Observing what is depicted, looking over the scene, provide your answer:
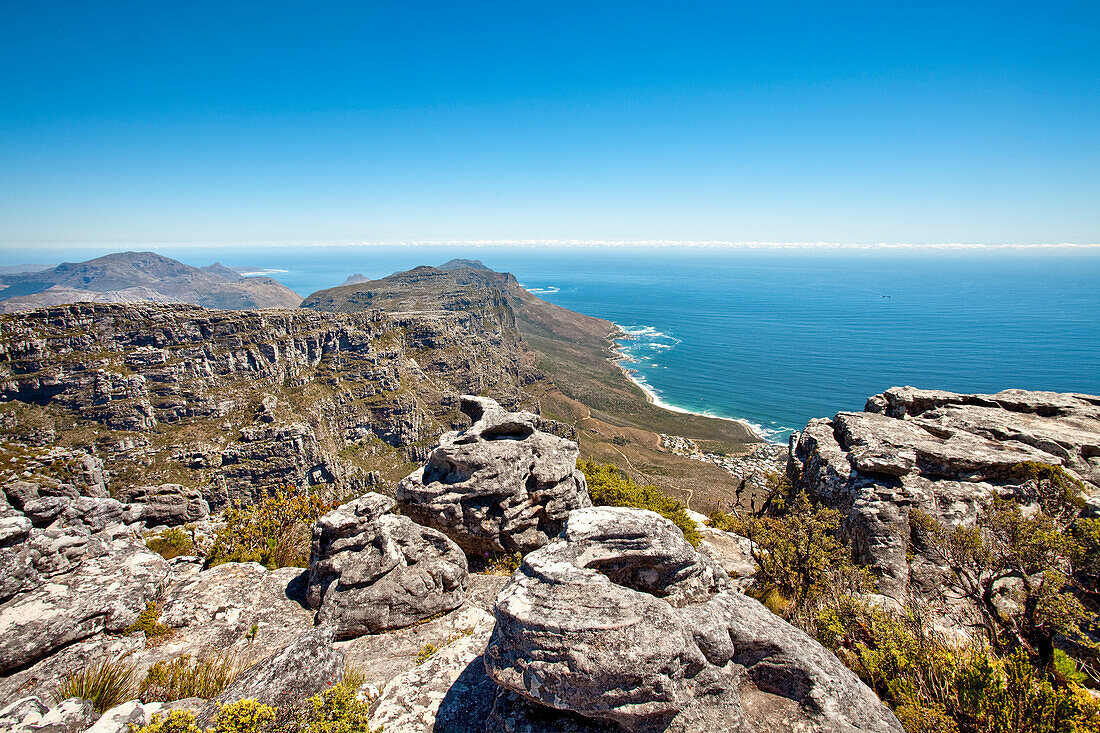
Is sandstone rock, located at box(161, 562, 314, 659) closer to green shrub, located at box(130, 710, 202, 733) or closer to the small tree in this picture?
green shrub, located at box(130, 710, 202, 733)

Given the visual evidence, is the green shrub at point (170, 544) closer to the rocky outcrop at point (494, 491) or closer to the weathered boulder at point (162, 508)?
the weathered boulder at point (162, 508)

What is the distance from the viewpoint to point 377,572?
1714 cm

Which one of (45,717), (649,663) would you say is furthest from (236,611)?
(649,663)

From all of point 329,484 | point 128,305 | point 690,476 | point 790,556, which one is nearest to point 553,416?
point 690,476

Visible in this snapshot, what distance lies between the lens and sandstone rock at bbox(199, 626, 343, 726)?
10.3 metres

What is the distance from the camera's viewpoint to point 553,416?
602 feet

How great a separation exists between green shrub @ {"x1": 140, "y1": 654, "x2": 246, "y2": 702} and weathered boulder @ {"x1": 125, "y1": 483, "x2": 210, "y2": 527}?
68.8 feet

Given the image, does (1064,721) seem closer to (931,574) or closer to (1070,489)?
(931,574)

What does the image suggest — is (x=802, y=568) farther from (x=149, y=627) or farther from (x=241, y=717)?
(x=149, y=627)

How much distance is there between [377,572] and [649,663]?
502 inches

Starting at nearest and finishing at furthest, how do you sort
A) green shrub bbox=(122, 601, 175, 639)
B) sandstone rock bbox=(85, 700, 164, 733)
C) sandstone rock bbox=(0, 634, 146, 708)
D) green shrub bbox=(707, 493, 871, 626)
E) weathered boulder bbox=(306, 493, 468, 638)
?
sandstone rock bbox=(85, 700, 164, 733)
sandstone rock bbox=(0, 634, 146, 708)
green shrub bbox=(122, 601, 175, 639)
weathered boulder bbox=(306, 493, 468, 638)
green shrub bbox=(707, 493, 871, 626)

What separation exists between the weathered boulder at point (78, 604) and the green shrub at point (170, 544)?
622 centimetres

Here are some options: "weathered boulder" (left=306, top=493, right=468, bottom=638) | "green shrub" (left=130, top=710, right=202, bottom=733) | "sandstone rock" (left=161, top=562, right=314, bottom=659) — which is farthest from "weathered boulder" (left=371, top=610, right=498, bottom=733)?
"sandstone rock" (left=161, top=562, right=314, bottom=659)

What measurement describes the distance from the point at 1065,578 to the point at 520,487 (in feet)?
66.4
